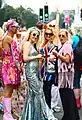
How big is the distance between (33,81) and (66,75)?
631 millimetres

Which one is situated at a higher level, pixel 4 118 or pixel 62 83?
pixel 62 83

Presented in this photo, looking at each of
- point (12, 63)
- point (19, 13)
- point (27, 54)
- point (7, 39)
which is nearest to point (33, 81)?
point (27, 54)

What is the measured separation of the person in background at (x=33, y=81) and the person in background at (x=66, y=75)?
1.20 feet

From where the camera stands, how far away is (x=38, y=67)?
736 cm

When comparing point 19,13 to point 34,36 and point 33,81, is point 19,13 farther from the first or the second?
point 33,81

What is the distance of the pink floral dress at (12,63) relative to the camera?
7625 mm

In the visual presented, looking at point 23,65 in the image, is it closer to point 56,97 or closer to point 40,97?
point 40,97

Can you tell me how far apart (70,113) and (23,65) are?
3.77 feet

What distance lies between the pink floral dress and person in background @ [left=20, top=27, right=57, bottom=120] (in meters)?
0.34

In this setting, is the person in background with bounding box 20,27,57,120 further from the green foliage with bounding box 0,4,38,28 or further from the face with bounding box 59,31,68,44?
the green foliage with bounding box 0,4,38,28

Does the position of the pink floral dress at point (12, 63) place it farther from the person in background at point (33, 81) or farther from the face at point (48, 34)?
the face at point (48, 34)

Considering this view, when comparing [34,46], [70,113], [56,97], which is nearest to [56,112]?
[56,97]

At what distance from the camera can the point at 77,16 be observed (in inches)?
1009

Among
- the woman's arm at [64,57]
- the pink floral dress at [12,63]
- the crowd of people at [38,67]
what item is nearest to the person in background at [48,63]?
the crowd of people at [38,67]
